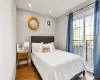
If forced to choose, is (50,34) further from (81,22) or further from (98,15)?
(98,15)

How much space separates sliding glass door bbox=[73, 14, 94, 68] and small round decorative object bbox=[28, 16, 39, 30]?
1977mm

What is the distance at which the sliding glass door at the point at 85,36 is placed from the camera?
305 cm

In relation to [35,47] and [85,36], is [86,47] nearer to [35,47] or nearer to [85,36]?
[85,36]

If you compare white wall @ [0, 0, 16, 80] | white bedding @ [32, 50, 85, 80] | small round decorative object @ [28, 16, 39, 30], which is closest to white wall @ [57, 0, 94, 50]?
small round decorative object @ [28, 16, 39, 30]

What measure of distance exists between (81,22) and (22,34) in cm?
287


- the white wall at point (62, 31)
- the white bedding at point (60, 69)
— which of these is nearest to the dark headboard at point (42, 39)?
the white wall at point (62, 31)

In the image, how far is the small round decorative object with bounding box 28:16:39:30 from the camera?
12.5ft

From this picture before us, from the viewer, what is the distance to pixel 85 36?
3.12 meters

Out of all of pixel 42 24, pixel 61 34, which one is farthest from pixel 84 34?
pixel 42 24

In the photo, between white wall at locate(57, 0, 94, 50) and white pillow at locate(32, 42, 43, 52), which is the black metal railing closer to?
white wall at locate(57, 0, 94, 50)

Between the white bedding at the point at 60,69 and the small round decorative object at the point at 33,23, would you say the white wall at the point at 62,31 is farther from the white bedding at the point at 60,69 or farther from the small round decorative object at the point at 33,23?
the white bedding at the point at 60,69

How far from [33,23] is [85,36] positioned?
8.57 ft

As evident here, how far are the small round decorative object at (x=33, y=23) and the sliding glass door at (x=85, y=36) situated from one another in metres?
1.98

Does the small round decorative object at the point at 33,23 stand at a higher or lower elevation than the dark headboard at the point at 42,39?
higher
